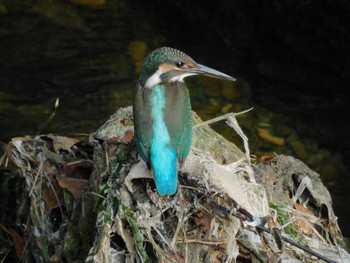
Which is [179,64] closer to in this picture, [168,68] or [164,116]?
[168,68]

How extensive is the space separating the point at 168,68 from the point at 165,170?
1.76ft

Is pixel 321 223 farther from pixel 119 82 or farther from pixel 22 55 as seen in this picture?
pixel 22 55

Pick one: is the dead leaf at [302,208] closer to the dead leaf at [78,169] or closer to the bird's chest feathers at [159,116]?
the bird's chest feathers at [159,116]

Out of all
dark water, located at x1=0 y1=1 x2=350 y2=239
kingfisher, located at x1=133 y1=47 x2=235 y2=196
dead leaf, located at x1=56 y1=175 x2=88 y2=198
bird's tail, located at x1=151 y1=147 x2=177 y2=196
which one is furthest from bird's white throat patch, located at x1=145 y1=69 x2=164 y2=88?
dark water, located at x1=0 y1=1 x2=350 y2=239

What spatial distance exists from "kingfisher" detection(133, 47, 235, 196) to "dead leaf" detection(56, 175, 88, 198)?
0.53 m

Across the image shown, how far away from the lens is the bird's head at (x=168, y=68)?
130 inches

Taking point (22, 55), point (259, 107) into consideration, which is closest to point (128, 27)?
point (22, 55)

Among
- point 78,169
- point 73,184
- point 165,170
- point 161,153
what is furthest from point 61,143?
point 165,170

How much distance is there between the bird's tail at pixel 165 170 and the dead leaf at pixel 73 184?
632 millimetres

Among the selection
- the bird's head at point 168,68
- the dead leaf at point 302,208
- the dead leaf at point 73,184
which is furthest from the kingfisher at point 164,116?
the dead leaf at point 302,208

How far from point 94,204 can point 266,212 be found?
687 millimetres

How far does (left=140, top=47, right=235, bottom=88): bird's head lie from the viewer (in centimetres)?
330

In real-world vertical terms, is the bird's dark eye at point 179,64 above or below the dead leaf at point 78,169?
above

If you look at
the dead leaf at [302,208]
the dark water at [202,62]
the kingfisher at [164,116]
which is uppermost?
the kingfisher at [164,116]
